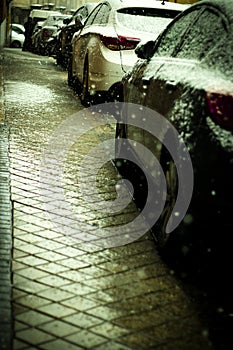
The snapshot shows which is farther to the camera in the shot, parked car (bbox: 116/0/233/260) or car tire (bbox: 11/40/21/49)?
car tire (bbox: 11/40/21/49)

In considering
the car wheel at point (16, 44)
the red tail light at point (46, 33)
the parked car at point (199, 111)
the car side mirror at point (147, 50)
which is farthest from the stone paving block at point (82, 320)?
the car wheel at point (16, 44)

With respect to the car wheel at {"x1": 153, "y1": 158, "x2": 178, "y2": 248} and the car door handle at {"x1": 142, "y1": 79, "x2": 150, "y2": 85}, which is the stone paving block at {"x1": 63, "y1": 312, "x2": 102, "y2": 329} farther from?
the car door handle at {"x1": 142, "y1": 79, "x2": 150, "y2": 85}

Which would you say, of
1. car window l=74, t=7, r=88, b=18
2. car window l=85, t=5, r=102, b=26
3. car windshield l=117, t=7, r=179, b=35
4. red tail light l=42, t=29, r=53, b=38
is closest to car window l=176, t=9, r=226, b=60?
car windshield l=117, t=7, r=179, b=35

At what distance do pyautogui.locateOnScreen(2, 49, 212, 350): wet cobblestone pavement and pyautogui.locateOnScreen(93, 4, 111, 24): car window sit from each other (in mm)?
4827

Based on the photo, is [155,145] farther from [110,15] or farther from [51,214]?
[110,15]

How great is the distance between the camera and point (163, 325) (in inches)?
139

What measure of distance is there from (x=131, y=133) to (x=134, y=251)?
1957mm

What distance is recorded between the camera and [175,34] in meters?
5.57

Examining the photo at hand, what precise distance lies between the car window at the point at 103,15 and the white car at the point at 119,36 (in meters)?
0.05

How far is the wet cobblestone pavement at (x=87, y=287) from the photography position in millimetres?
3332

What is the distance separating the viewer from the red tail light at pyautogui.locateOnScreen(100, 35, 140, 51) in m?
9.34

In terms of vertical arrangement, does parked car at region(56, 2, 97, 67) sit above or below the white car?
below

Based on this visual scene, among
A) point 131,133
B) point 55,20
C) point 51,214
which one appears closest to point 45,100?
point 131,133

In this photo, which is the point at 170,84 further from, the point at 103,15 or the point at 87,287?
the point at 103,15
